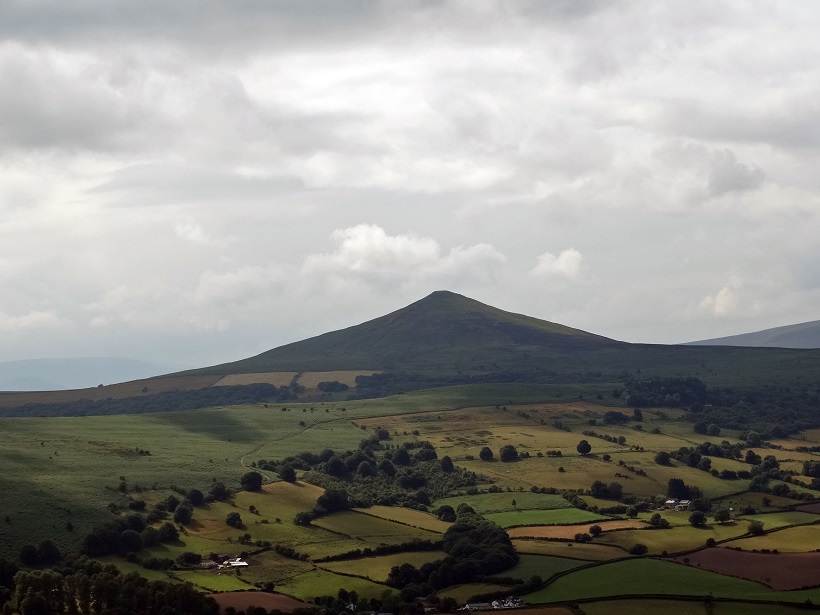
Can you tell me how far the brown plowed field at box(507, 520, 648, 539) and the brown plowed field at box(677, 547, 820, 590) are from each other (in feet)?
59.4

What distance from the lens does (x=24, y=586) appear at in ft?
333

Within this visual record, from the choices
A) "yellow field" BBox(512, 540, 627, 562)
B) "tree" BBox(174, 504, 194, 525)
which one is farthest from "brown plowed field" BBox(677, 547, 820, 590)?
"tree" BBox(174, 504, 194, 525)

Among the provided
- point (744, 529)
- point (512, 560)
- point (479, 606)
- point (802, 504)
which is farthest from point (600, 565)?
point (802, 504)

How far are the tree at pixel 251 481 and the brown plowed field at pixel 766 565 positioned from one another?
65210 mm

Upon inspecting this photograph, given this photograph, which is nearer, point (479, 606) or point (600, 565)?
point (479, 606)

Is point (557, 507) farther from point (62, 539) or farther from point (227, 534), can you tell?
point (62, 539)

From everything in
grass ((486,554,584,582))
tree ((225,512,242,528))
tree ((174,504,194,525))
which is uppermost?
tree ((174,504,194,525))

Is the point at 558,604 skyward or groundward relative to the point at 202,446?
groundward

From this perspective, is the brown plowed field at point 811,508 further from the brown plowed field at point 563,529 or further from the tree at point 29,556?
the tree at point 29,556

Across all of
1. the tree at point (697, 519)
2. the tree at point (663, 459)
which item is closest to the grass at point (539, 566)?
the tree at point (697, 519)

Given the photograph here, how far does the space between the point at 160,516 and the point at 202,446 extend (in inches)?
2400

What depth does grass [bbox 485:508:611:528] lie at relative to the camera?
150m

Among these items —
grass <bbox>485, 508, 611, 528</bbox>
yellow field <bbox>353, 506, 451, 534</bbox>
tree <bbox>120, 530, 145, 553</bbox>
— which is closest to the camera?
tree <bbox>120, 530, 145, 553</bbox>

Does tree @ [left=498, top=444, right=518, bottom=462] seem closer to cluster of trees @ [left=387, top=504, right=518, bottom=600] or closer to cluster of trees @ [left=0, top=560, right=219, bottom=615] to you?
cluster of trees @ [left=387, top=504, right=518, bottom=600]
